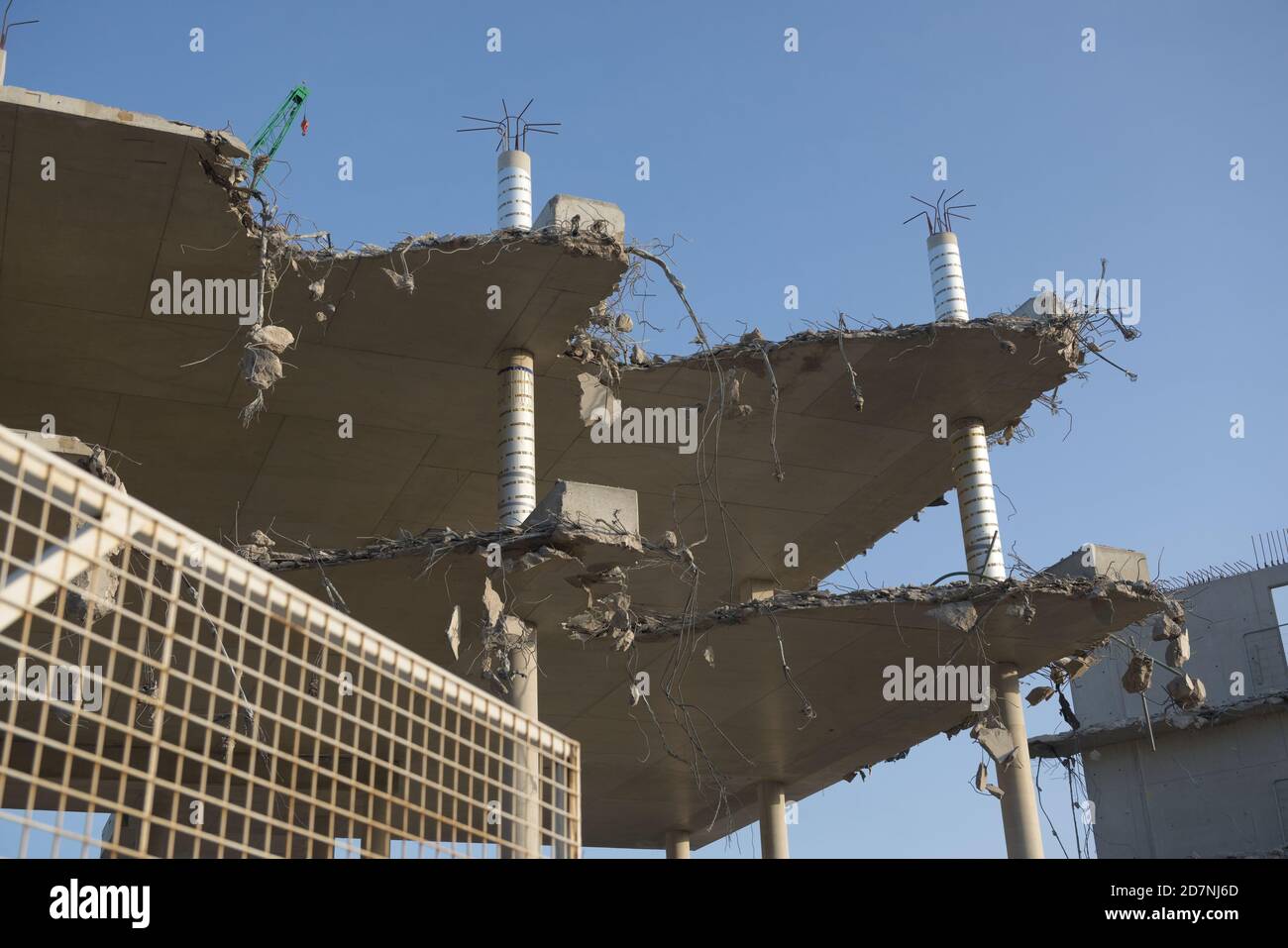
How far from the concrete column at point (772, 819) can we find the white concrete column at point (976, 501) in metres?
8.49

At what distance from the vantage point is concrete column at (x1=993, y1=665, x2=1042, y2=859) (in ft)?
57.9

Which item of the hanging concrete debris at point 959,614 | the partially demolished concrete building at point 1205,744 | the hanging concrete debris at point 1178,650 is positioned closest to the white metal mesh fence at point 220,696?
the hanging concrete debris at point 959,614

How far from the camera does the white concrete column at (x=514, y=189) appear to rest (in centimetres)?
1566

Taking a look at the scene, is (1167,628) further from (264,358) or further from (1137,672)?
(264,358)

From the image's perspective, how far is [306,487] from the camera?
19.3 metres

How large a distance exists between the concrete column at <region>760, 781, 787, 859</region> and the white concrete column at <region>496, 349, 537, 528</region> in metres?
11.2

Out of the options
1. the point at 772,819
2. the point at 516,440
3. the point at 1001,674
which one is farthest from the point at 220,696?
the point at 772,819

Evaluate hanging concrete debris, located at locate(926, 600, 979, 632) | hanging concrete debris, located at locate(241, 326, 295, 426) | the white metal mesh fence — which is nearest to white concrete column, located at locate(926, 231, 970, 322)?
hanging concrete debris, located at locate(926, 600, 979, 632)

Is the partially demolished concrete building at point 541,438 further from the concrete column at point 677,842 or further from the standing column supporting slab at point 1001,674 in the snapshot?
the concrete column at point 677,842

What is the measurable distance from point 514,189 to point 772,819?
536 inches

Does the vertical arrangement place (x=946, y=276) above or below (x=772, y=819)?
above

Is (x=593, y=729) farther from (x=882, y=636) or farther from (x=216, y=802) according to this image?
(x=216, y=802)

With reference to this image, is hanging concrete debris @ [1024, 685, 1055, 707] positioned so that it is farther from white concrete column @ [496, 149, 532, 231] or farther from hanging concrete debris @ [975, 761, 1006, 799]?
white concrete column @ [496, 149, 532, 231]

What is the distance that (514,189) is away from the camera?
15930 mm
